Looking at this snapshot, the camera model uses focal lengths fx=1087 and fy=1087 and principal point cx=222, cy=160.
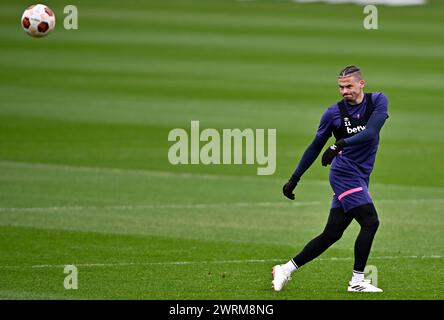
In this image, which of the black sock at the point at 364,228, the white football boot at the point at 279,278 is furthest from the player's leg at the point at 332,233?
the white football boot at the point at 279,278

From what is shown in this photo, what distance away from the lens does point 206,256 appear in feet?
45.3

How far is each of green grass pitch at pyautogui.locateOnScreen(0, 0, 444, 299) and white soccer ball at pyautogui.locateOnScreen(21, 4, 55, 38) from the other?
2.78 m

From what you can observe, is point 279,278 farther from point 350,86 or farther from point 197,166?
point 197,166

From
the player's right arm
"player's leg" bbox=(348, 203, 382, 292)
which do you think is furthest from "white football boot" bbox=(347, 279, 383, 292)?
the player's right arm

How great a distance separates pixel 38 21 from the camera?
15.6m

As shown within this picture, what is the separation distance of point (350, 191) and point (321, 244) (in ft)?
2.17

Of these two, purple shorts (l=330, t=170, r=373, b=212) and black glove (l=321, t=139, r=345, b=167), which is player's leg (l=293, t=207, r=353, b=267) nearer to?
purple shorts (l=330, t=170, r=373, b=212)

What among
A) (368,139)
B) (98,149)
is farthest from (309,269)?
(98,149)

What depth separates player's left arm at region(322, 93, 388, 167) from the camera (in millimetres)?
11023

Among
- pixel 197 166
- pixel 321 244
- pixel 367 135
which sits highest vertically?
pixel 197 166

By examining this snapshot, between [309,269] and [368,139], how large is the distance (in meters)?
2.48

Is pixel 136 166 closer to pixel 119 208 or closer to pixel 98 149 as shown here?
pixel 98 149

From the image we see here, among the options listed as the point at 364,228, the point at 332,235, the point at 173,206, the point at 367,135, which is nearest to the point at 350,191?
the point at 364,228

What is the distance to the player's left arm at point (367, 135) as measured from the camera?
11.0 metres
